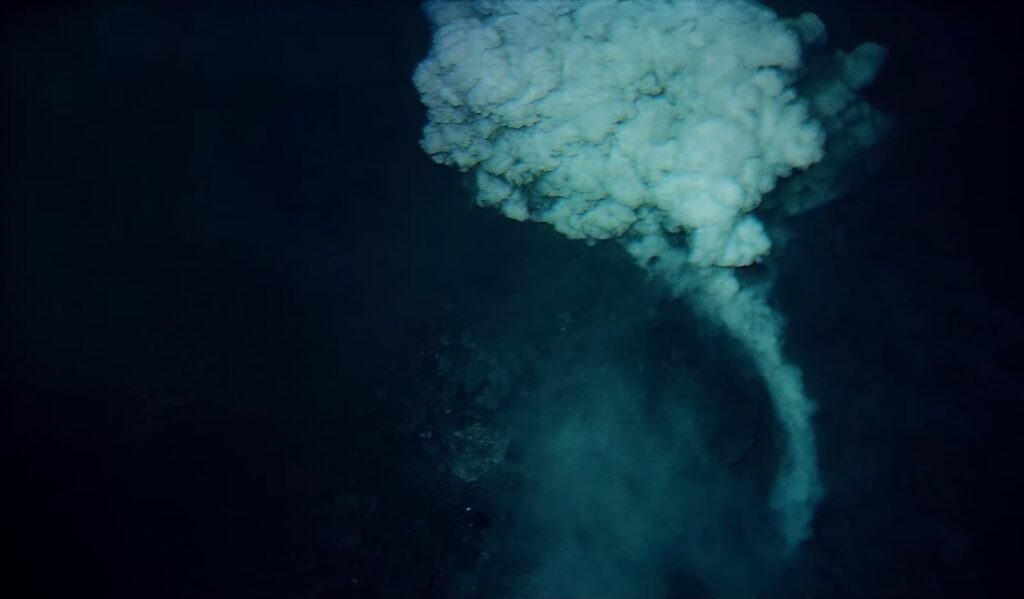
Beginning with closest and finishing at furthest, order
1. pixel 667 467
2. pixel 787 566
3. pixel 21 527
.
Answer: pixel 21 527 → pixel 787 566 → pixel 667 467

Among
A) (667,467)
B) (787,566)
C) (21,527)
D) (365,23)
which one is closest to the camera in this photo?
(21,527)

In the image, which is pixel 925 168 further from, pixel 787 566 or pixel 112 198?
pixel 112 198

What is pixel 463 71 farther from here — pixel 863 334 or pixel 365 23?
pixel 863 334

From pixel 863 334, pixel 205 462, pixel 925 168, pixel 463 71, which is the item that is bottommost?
pixel 205 462

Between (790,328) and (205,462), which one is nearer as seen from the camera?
(205,462)

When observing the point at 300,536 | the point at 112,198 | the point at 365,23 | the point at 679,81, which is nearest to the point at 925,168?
the point at 679,81

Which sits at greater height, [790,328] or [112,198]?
[790,328]
